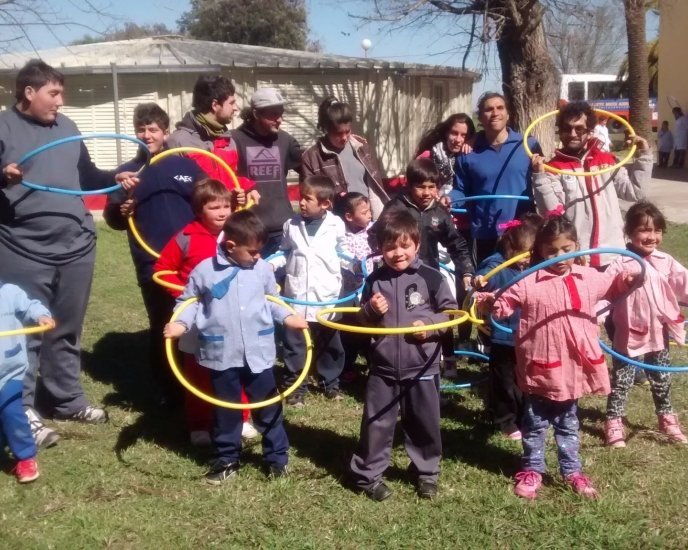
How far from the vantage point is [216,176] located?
18.5 feet

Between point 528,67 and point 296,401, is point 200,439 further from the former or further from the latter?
point 528,67

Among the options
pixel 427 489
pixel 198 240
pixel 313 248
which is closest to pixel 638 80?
pixel 313 248

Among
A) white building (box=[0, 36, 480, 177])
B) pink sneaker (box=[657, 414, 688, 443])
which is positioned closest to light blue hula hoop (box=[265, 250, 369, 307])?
pink sneaker (box=[657, 414, 688, 443])

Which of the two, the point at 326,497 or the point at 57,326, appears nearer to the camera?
the point at 326,497

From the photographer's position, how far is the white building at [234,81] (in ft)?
57.7

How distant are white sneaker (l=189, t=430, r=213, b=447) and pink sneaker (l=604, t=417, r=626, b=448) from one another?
101 inches

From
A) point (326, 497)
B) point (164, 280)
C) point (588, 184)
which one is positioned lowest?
point (326, 497)

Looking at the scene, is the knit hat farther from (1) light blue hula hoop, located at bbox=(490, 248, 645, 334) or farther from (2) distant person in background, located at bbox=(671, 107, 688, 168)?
(2) distant person in background, located at bbox=(671, 107, 688, 168)

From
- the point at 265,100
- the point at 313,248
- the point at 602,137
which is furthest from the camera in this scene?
the point at 602,137

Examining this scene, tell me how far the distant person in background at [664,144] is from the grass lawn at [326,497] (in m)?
22.1

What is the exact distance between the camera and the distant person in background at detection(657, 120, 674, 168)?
85.5ft

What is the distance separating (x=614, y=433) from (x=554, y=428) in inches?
36.0

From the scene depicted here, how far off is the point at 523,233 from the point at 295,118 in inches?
562

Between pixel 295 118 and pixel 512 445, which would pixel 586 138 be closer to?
pixel 512 445
